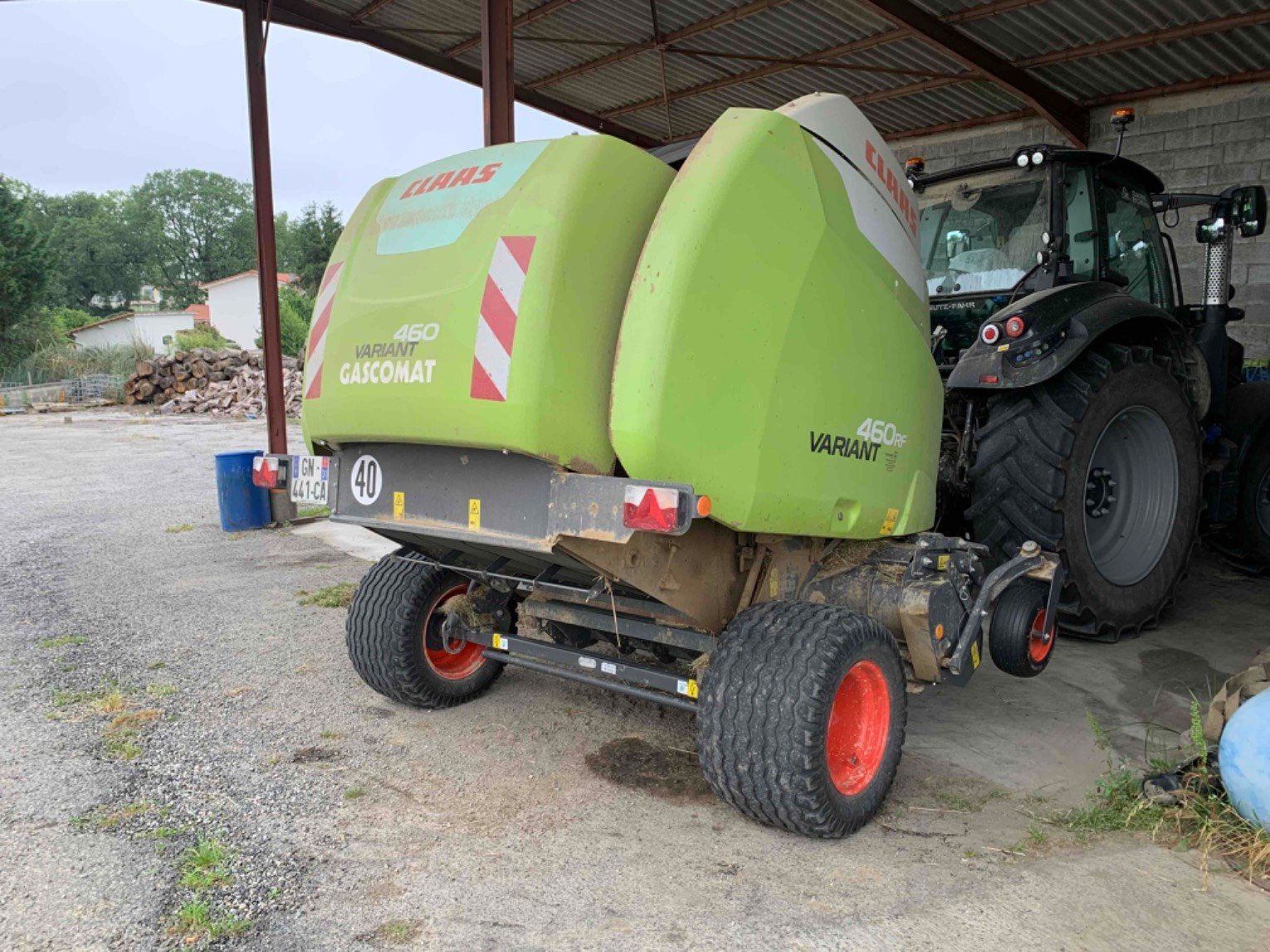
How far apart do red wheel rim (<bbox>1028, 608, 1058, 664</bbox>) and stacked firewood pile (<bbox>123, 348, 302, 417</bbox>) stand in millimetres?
20639

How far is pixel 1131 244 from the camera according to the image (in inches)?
187

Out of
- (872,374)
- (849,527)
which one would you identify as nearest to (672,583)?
(849,527)

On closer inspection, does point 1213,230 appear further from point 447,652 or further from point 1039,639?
point 447,652

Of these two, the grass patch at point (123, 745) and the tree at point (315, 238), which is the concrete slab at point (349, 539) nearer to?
the grass patch at point (123, 745)

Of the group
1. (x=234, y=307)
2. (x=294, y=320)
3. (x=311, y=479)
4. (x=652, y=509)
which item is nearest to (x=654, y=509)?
(x=652, y=509)

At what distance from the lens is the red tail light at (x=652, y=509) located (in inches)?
85.1

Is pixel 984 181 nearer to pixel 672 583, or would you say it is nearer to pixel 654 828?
pixel 672 583

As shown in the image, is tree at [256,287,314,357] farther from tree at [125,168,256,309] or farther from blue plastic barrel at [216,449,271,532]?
tree at [125,168,256,309]

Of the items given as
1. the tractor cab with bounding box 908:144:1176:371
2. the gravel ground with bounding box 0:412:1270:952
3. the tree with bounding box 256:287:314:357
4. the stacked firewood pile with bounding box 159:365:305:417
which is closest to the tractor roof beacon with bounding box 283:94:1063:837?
the gravel ground with bounding box 0:412:1270:952

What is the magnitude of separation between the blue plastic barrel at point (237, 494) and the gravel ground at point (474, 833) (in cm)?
295

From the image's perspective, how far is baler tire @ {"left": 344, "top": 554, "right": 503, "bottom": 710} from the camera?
336cm

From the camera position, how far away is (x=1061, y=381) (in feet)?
12.9

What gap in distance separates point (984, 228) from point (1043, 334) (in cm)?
112

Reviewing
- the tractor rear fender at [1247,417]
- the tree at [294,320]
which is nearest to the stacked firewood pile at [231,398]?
the tree at [294,320]
